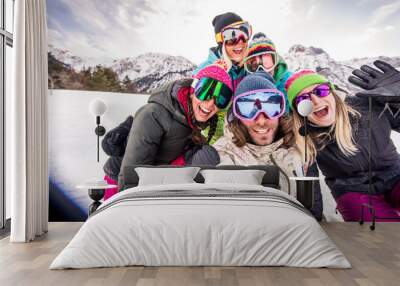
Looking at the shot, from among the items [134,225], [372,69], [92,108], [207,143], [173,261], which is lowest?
[173,261]

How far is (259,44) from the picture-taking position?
6707 mm

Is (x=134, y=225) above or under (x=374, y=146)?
under

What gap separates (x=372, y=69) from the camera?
6820mm

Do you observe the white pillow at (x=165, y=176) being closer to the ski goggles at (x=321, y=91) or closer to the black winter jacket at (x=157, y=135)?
the black winter jacket at (x=157, y=135)

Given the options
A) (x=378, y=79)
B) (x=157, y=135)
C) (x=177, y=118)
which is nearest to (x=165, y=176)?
(x=157, y=135)

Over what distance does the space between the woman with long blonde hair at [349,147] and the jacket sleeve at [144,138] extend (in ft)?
6.27

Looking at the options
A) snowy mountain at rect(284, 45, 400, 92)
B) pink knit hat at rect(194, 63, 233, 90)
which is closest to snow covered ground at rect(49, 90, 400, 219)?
snowy mountain at rect(284, 45, 400, 92)

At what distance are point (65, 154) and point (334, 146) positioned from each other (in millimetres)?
3802

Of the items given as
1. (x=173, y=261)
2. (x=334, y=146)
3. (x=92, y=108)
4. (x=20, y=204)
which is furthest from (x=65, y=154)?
(x=334, y=146)

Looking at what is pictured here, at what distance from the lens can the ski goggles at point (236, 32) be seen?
22.0 feet

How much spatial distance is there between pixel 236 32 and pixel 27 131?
3.23m

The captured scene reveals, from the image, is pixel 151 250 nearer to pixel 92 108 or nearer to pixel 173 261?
pixel 173 261

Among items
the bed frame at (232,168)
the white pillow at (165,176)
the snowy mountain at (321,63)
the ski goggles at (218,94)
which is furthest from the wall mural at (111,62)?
the white pillow at (165,176)

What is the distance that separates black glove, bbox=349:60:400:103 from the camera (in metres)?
6.77
